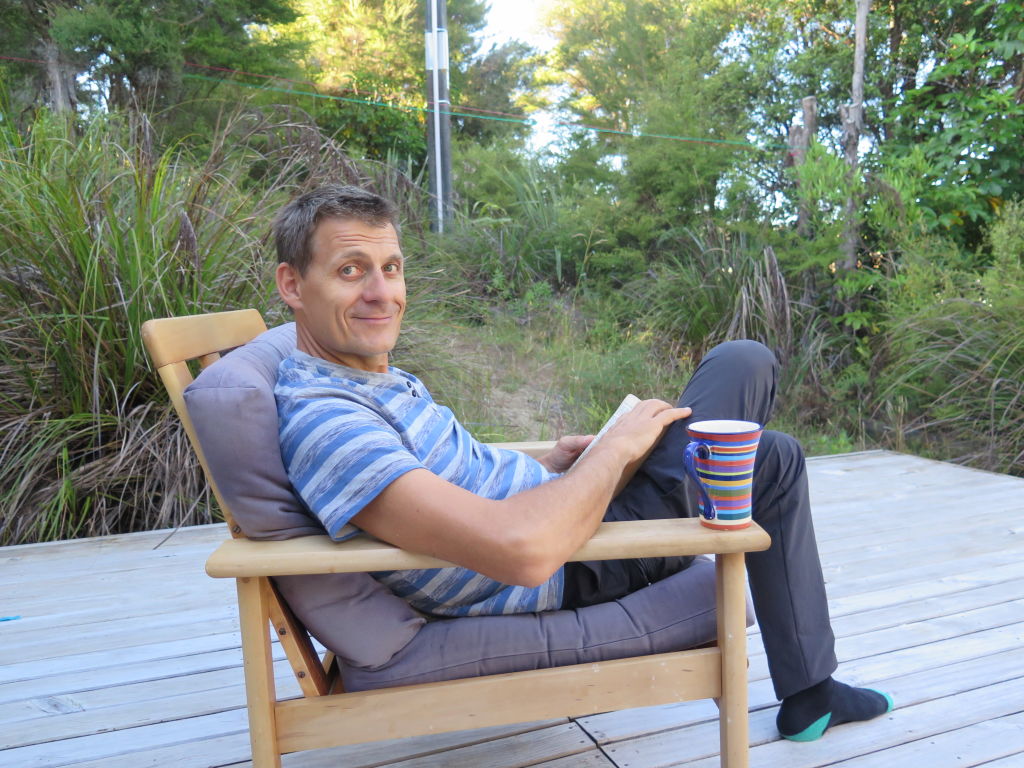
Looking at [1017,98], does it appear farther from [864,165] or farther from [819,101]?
[819,101]

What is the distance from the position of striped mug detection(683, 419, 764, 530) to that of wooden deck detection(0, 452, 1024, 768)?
64cm

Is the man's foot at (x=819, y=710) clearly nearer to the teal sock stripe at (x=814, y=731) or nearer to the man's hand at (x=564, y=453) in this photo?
the teal sock stripe at (x=814, y=731)

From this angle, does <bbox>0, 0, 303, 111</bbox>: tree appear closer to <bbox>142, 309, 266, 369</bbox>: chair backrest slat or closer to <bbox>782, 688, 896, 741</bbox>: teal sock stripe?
<bbox>142, 309, 266, 369</bbox>: chair backrest slat

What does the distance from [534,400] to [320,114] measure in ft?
20.4

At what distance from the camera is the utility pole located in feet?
22.6

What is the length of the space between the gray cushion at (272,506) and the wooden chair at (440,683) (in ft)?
0.12

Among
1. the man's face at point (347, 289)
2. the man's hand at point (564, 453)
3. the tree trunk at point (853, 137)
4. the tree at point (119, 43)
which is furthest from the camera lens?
the tree at point (119, 43)

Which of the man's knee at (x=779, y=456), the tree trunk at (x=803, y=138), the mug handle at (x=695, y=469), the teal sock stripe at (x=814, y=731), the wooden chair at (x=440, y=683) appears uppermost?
the tree trunk at (x=803, y=138)

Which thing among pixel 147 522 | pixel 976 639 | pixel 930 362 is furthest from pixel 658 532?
pixel 930 362

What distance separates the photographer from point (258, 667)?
1292 mm

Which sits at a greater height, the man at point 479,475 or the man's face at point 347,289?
the man's face at point 347,289

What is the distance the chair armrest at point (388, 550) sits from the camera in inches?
48.1

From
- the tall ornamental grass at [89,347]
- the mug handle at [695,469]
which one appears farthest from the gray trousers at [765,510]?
the tall ornamental grass at [89,347]

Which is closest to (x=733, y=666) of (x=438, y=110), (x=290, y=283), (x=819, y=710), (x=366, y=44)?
(x=819, y=710)
